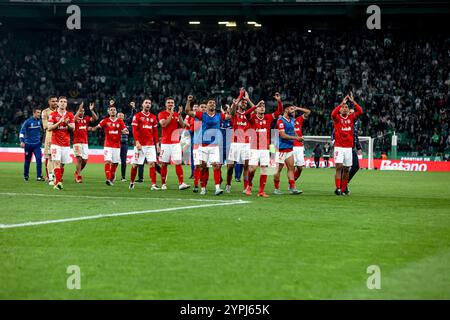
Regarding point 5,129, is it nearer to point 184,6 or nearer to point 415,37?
point 184,6

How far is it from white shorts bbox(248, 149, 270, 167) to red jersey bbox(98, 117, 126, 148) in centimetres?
638

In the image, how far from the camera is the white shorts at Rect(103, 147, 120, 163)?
2436 centimetres

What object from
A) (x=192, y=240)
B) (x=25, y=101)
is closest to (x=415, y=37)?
(x=25, y=101)

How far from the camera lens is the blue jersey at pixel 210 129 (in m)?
19.8

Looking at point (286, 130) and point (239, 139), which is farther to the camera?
point (286, 130)

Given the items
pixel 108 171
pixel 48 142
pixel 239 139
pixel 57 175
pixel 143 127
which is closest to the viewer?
pixel 239 139

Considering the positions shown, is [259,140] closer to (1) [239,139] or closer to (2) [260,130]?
(2) [260,130]

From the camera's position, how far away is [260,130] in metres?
20.0

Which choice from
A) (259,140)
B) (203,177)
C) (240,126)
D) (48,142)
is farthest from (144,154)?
(48,142)

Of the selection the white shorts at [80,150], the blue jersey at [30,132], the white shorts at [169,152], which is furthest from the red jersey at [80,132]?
the white shorts at [169,152]

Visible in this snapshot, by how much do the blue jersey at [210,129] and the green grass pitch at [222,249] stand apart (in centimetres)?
288

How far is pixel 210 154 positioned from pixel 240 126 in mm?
1211

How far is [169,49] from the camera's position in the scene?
55875 millimetres

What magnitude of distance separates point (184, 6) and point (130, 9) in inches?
150
